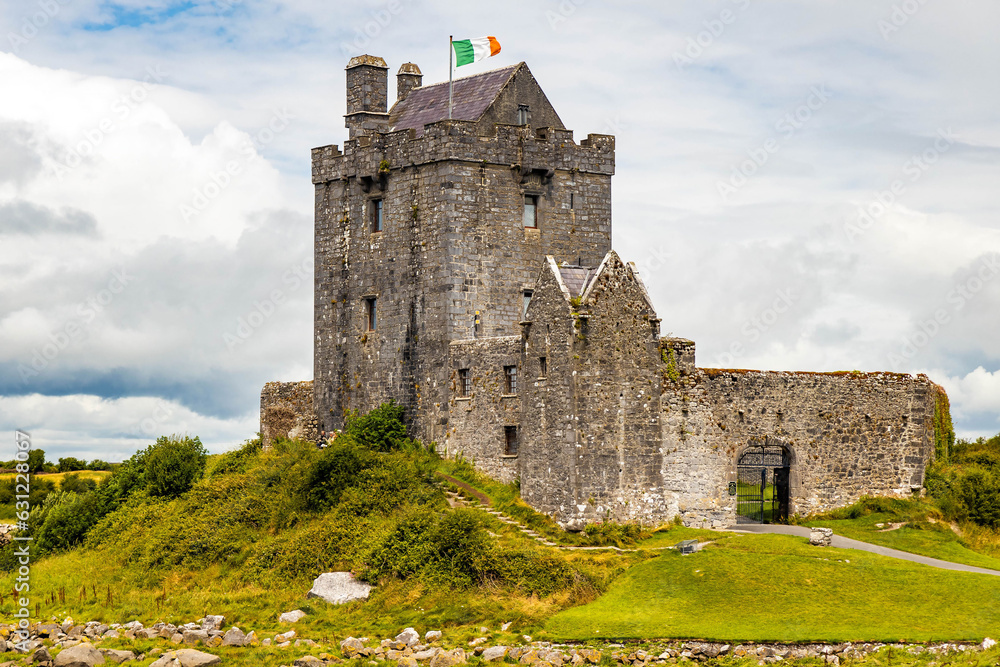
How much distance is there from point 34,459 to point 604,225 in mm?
39552

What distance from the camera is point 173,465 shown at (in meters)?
47.3

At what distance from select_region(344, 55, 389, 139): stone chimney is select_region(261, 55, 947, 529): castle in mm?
60

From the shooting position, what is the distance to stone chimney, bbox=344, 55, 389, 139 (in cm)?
4819

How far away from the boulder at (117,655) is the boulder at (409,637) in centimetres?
652

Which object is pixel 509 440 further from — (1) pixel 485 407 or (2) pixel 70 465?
(2) pixel 70 465

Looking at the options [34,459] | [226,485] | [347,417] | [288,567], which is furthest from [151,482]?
[34,459]

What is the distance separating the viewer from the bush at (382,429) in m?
44.4

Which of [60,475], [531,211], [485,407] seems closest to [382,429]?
[485,407]

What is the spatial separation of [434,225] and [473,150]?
2.88m

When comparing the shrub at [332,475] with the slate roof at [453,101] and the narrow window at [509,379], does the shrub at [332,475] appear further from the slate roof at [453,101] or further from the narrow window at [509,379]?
the slate roof at [453,101]

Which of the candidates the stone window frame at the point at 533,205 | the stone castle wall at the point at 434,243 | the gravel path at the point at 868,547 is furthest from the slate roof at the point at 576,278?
the gravel path at the point at 868,547

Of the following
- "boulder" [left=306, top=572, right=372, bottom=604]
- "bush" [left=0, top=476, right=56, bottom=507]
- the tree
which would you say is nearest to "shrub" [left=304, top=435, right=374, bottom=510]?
"boulder" [left=306, top=572, right=372, bottom=604]

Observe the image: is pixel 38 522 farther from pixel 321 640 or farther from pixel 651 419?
pixel 651 419

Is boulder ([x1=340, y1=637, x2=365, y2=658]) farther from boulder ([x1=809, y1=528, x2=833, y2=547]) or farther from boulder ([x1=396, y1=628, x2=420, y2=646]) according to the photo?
boulder ([x1=809, y1=528, x2=833, y2=547])
